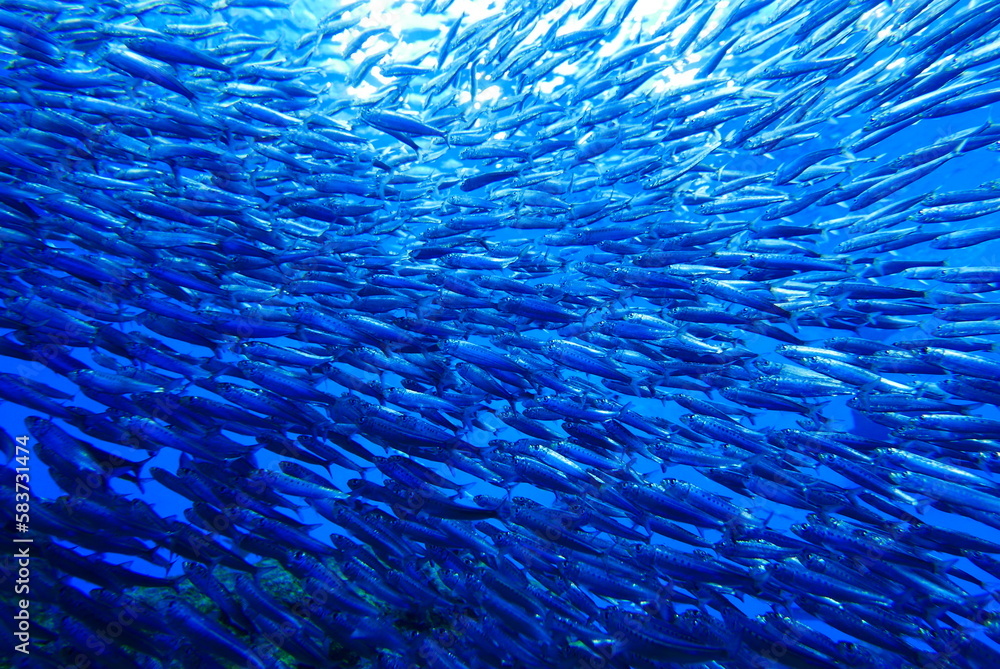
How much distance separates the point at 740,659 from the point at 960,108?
5436mm

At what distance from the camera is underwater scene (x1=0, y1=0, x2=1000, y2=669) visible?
173 inches

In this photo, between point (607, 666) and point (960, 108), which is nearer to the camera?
point (607, 666)

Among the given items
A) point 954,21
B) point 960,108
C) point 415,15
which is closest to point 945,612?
point 960,108

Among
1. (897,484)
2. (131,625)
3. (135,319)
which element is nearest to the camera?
(131,625)

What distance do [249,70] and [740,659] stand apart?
24.9 ft

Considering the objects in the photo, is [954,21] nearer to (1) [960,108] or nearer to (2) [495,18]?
(1) [960,108]

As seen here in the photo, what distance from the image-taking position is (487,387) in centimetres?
517

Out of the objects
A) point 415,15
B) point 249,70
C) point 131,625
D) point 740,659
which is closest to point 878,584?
point 740,659

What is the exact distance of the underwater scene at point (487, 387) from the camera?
440 centimetres

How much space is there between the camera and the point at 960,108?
521 cm

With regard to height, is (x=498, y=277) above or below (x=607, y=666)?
above

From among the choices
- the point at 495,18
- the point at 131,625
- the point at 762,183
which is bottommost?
the point at 131,625

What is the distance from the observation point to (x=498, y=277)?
5.87 metres

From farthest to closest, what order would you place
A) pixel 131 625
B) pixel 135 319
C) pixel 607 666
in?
pixel 135 319, pixel 607 666, pixel 131 625
